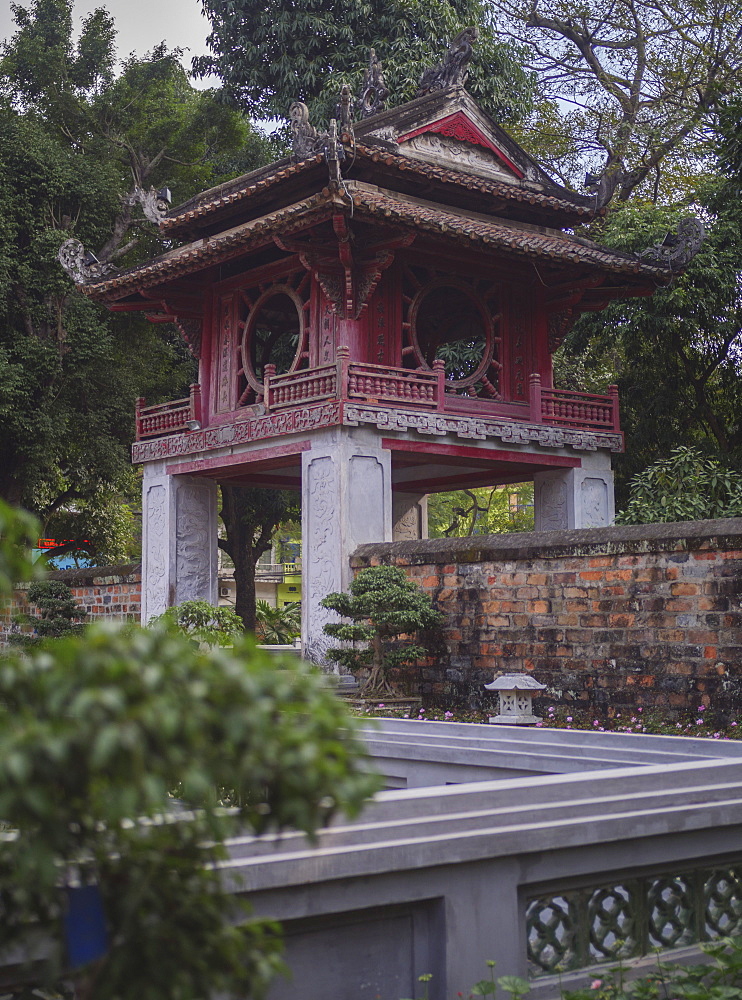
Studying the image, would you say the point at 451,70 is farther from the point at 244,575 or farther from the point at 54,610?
the point at 244,575

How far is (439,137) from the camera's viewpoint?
16.1 meters

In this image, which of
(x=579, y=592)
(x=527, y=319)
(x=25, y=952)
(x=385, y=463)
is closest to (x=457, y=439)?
(x=385, y=463)

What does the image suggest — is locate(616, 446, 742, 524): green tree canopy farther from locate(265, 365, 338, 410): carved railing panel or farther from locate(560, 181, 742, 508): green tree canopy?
locate(265, 365, 338, 410): carved railing panel

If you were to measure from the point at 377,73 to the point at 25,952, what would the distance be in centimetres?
1607

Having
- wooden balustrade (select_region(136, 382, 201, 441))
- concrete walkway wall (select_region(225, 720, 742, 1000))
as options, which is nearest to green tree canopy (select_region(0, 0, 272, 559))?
wooden balustrade (select_region(136, 382, 201, 441))

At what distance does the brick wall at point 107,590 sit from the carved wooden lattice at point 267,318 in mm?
3424

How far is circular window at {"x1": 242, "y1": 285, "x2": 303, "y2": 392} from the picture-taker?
15.6 m

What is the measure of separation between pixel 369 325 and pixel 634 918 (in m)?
12.1

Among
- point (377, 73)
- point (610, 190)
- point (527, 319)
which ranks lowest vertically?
point (527, 319)

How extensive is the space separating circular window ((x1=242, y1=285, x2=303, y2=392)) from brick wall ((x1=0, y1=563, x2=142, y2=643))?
3.60 meters

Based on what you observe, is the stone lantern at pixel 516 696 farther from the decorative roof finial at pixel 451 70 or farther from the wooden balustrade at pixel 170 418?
the decorative roof finial at pixel 451 70

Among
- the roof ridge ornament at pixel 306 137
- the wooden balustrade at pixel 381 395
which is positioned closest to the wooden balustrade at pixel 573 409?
the wooden balustrade at pixel 381 395

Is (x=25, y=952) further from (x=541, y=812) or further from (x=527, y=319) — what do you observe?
(x=527, y=319)

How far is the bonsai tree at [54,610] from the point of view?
54.2 feet
